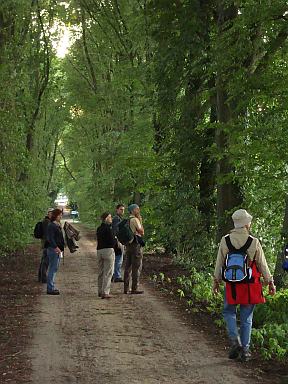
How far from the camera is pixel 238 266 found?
6625 mm

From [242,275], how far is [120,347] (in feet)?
6.74

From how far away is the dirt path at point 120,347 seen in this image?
6.30 m

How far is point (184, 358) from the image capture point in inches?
278

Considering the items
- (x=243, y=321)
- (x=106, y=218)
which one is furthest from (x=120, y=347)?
(x=106, y=218)

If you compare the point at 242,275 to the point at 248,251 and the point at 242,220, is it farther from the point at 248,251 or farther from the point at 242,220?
the point at 242,220

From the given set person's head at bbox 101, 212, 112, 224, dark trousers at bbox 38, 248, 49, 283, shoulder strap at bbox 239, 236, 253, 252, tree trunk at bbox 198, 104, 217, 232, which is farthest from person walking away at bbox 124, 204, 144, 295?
shoulder strap at bbox 239, 236, 253, 252

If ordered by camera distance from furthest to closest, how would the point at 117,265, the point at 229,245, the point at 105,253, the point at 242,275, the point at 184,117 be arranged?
1. the point at 184,117
2. the point at 117,265
3. the point at 105,253
4. the point at 229,245
5. the point at 242,275

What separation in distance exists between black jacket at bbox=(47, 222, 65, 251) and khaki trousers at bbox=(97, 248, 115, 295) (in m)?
1.12

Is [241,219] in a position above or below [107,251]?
above

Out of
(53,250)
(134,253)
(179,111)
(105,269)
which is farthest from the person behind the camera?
(179,111)

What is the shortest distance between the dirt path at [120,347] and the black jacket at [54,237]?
1336mm

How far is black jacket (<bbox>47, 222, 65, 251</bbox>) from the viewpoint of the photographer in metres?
12.7

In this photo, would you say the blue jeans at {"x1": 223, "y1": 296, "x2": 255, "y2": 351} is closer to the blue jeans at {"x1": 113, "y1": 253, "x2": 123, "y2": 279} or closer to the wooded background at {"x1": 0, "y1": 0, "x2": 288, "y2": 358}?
the wooded background at {"x1": 0, "y1": 0, "x2": 288, "y2": 358}

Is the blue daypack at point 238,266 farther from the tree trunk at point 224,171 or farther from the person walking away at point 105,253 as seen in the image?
the person walking away at point 105,253
